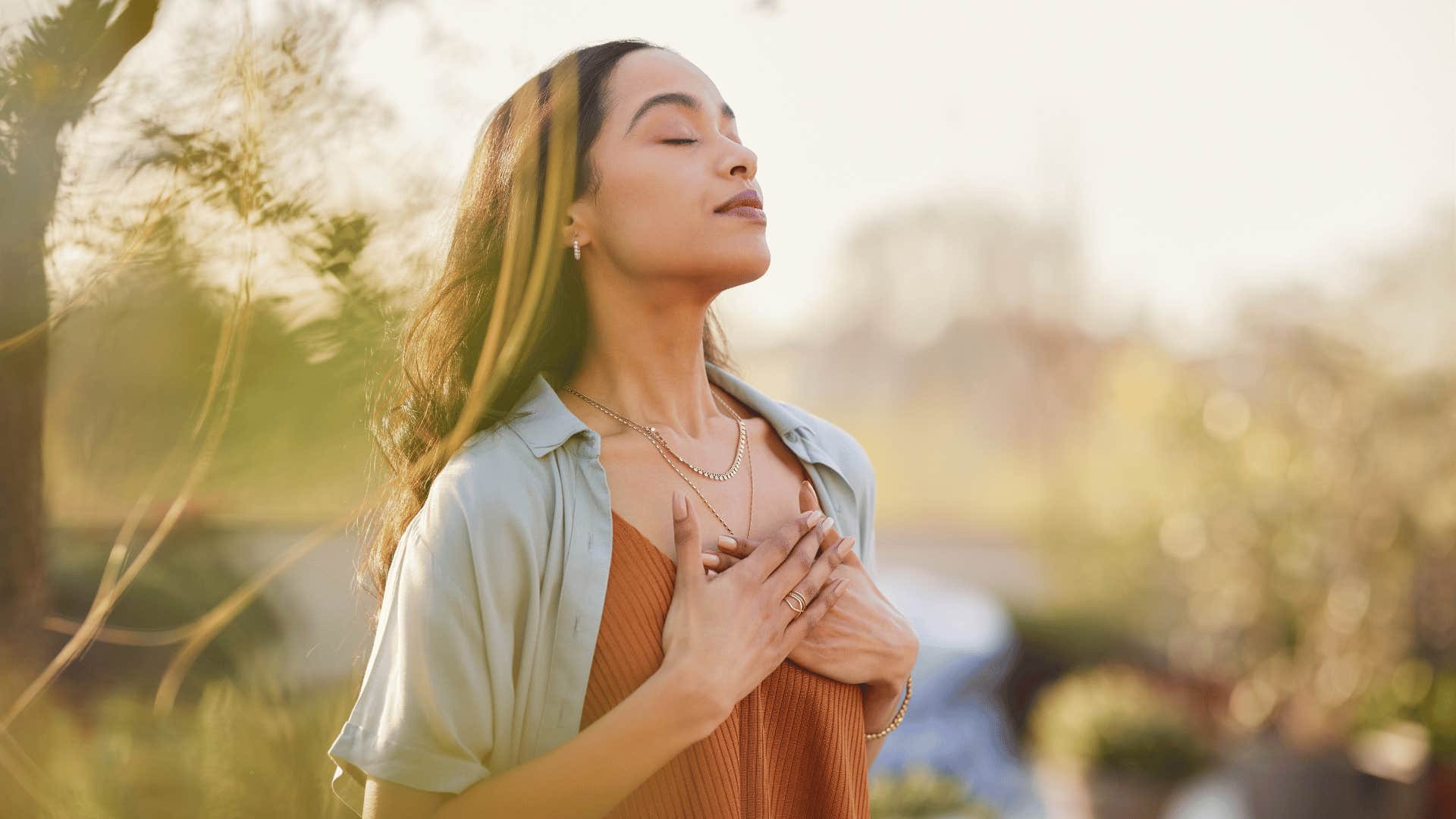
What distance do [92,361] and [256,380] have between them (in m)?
0.13

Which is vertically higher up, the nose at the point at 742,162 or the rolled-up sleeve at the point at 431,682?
the nose at the point at 742,162

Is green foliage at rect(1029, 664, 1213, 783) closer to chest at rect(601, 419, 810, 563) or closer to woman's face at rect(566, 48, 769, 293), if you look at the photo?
chest at rect(601, 419, 810, 563)

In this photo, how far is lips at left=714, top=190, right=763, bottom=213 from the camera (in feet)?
3.47

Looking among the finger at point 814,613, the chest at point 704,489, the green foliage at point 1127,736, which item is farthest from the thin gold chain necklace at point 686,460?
the green foliage at point 1127,736

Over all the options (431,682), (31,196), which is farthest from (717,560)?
(31,196)

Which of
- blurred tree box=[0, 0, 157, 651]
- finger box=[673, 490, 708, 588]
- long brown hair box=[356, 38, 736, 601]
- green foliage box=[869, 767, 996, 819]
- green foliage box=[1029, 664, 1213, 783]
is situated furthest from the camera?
green foliage box=[1029, 664, 1213, 783]

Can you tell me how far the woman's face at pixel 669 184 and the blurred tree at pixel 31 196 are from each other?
41cm

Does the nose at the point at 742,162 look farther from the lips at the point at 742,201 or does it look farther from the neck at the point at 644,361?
the neck at the point at 644,361

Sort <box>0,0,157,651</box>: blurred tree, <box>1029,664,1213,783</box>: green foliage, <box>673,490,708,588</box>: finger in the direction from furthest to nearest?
<box>1029,664,1213,783</box>: green foliage < <box>673,490,708,588</box>: finger < <box>0,0,157,651</box>: blurred tree

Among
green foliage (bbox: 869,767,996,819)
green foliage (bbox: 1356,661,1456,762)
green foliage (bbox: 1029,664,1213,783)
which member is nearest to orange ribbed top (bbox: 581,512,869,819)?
green foliage (bbox: 869,767,996,819)

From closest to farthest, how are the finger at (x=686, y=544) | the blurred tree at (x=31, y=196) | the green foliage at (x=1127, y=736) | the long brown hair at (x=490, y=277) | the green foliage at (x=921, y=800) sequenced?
1. the blurred tree at (x=31, y=196)
2. the finger at (x=686, y=544)
3. the long brown hair at (x=490, y=277)
4. the green foliage at (x=921, y=800)
5. the green foliage at (x=1127, y=736)

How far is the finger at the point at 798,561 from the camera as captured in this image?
1.03m

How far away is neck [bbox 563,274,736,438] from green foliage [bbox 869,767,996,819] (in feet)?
8.00

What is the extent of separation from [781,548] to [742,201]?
1.07 ft
